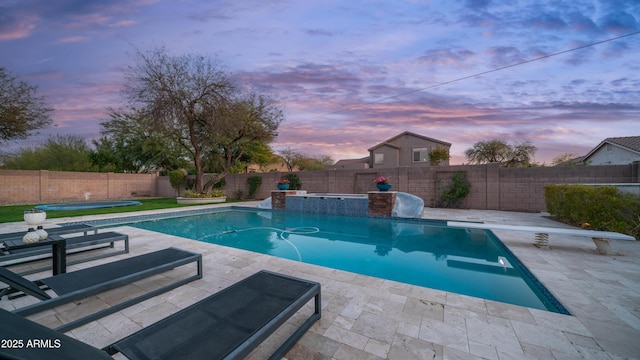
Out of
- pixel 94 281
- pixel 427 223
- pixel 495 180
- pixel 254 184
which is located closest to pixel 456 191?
pixel 495 180

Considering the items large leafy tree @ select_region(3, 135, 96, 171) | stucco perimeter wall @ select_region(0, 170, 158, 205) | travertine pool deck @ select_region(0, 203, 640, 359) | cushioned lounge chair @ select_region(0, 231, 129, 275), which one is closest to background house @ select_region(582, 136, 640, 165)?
travertine pool deck @ select_region(0, 203, 640, 359)

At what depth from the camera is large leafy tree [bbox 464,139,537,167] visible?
2267 cm

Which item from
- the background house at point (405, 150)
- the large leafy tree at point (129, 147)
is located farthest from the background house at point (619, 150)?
the large leafy tree at point (129, 147)

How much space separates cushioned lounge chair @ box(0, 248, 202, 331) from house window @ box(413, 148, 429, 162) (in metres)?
23.8

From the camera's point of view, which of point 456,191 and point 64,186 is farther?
point 64,186

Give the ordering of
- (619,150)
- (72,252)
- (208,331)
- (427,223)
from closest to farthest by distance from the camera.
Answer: (208,331) < (72,252) < (427,223) < (619,150)

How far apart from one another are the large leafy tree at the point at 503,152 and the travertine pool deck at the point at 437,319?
23506 millimetres

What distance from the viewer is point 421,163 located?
78.1 ft

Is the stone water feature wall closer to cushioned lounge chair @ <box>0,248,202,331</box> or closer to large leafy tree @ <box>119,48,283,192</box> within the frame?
large leafy tree @ <box>119,48,283,192</box>

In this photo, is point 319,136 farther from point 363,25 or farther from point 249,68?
point 363,25

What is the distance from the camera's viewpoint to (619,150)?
14.9m

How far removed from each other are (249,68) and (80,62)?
5594mm

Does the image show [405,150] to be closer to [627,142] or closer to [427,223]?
[627,142]

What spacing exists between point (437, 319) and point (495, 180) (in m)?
9.58
